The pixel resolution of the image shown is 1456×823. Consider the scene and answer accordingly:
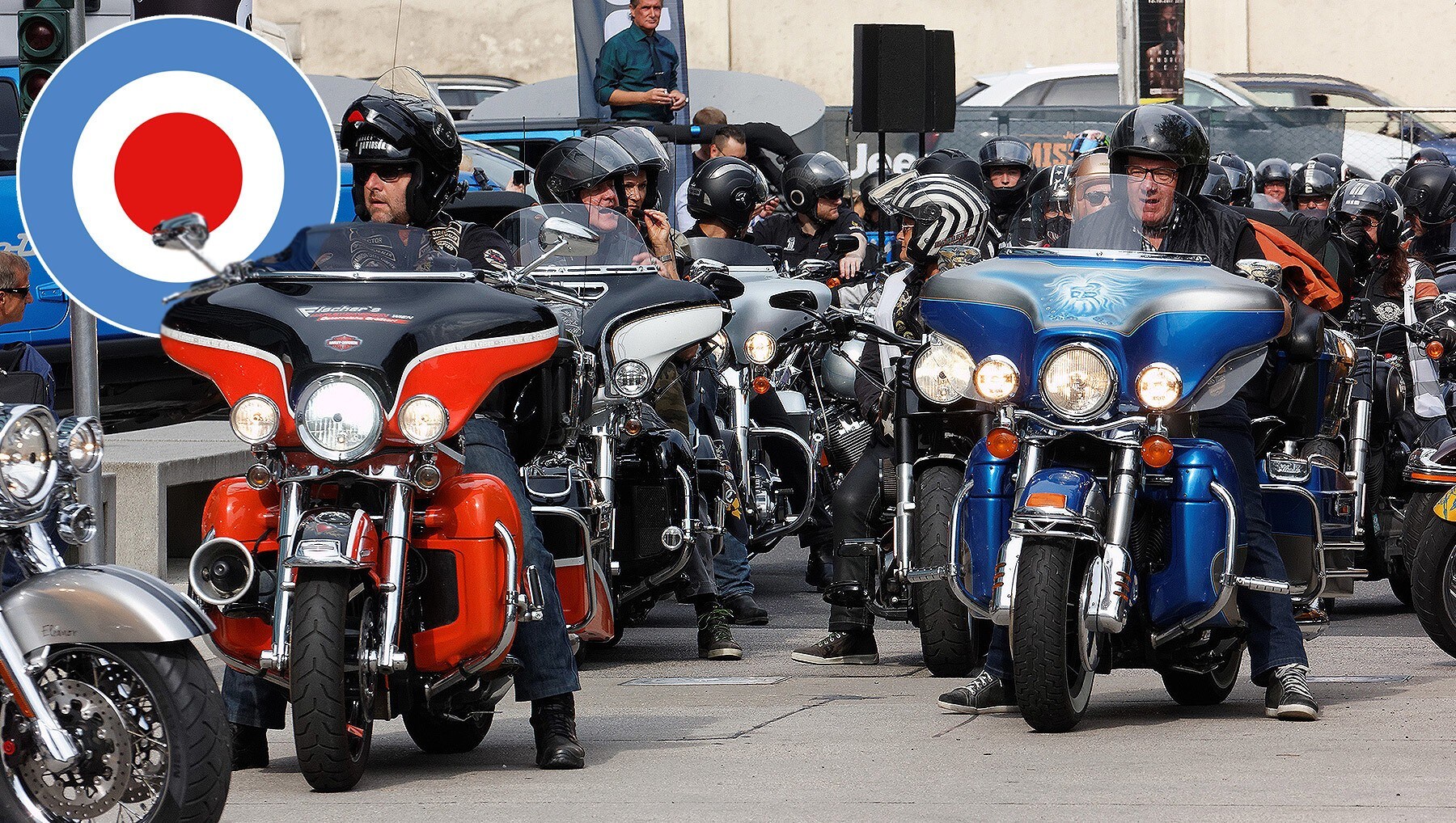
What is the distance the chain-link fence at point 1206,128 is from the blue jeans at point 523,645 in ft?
39.2

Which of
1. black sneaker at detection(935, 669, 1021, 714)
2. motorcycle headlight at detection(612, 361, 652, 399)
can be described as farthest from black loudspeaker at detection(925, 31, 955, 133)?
black sneaker at detection(935, 669, 1021, 714)

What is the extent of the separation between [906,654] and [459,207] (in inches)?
144

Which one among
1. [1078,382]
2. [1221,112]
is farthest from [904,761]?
[1221,112]

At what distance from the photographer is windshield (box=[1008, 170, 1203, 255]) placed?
7.20 metres

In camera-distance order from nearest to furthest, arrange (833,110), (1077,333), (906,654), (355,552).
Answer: (355,552)
(1077,333)
(906,654)
(833,110)

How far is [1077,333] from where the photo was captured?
6.71 metres

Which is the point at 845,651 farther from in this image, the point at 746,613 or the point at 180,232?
the point at 180,232

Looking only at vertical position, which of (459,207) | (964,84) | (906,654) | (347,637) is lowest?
(906,654)

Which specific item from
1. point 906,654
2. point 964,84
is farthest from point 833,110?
point 906,654

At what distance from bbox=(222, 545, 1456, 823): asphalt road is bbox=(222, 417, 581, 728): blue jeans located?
191 mm

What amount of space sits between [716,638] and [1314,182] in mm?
8006

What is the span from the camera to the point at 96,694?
479cm

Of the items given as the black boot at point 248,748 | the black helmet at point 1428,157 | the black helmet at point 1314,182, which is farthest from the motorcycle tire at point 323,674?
the black helmet at point 1428,157

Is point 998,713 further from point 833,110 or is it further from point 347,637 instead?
point 833,110
